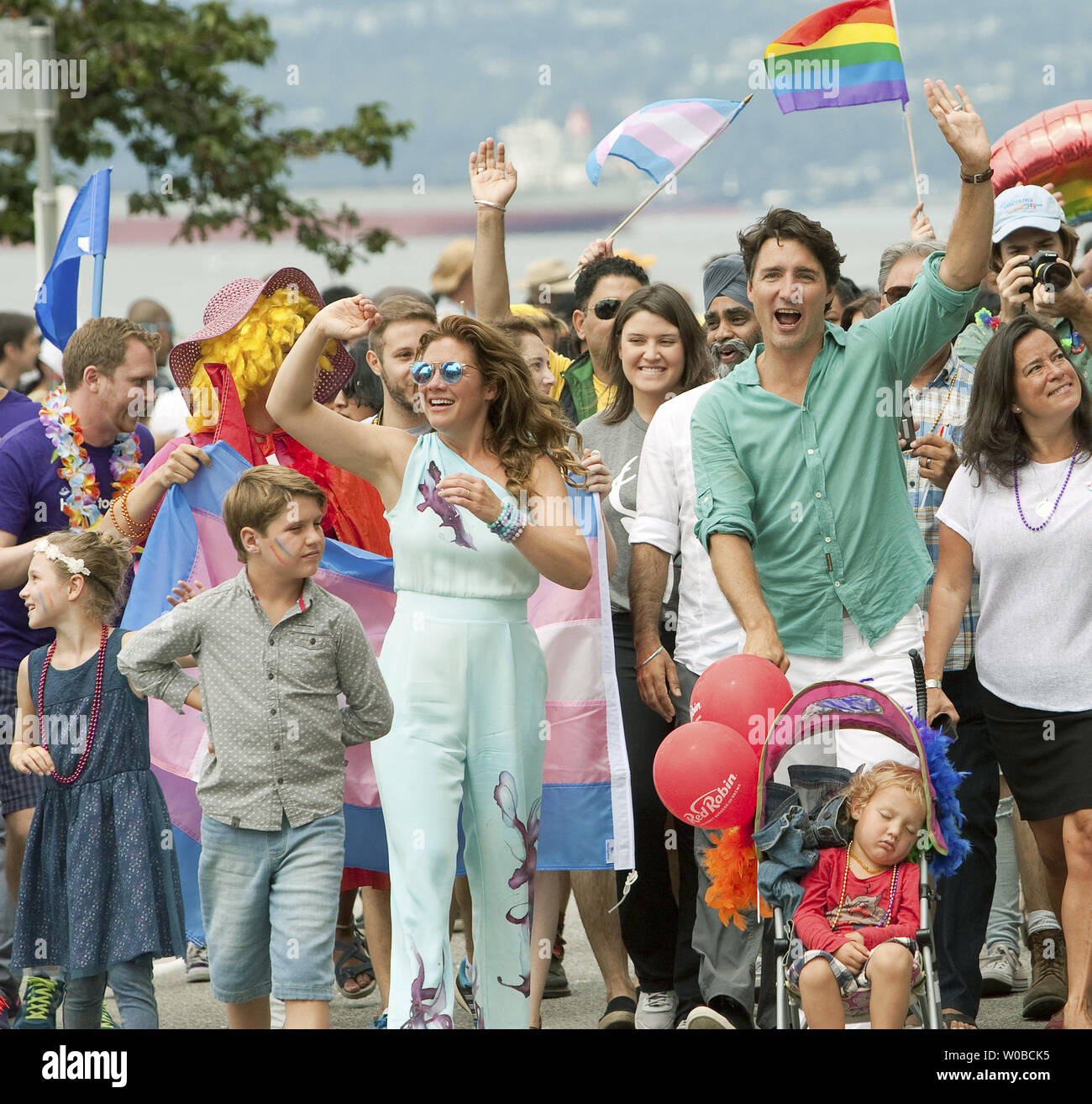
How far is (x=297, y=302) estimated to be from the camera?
5.76 metres

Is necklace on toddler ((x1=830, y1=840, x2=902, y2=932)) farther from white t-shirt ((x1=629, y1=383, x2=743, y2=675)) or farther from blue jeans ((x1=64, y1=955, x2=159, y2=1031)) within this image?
blue jeans ((x1=64, y1=955, x2=159, y2=1031))

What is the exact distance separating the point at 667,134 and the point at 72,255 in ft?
8.63


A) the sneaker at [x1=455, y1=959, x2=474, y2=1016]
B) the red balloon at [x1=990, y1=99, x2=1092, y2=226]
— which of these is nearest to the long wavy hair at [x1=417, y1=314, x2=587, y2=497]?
the sneaker at [x1=455, y1=959, x2=474, y2=1016]

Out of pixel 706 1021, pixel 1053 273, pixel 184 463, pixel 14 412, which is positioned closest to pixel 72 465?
pixel 184 463

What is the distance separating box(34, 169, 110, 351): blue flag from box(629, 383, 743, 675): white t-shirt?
2.71 m

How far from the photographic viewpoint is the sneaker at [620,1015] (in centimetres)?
579

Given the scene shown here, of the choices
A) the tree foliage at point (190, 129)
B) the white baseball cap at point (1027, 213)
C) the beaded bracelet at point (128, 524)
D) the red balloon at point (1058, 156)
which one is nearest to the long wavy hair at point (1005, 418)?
the white baseball cap at point (1027, 213)

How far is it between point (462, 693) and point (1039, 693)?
194 centimetres

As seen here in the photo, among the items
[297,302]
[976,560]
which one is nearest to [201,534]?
[297,302]

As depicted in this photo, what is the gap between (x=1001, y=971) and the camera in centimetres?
630

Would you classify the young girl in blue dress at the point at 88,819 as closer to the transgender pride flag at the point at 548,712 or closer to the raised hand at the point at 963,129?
the transgender pride flag at the point at 548,712

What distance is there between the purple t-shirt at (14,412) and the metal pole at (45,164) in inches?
174

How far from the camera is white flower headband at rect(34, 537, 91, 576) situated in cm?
517
